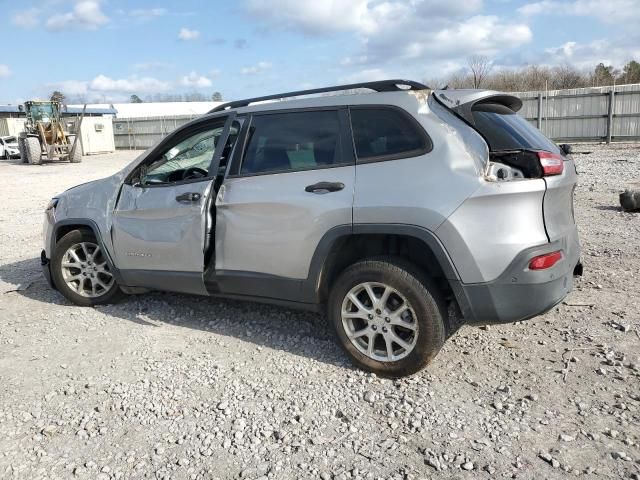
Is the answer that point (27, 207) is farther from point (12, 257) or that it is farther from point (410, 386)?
point (410, 386)

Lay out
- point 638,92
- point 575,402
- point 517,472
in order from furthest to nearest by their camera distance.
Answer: point 638,92 → point 575,402 → point 517,472

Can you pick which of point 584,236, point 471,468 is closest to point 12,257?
point 471,468

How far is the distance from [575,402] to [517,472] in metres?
0.81

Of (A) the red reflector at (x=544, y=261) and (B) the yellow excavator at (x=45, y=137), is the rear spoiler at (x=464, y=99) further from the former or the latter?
(B) the yellow excavator at (x=45, y=137)

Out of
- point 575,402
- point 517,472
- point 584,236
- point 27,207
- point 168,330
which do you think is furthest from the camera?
point 27,207

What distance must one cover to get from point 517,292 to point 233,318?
2507mm

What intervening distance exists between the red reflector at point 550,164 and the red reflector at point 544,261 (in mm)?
489

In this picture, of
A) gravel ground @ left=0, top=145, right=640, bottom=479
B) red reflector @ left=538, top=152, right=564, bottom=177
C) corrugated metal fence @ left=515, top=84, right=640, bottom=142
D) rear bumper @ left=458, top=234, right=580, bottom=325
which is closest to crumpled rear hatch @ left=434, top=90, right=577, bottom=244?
red reflector @ left=538, top=152, right=564, bottom=177

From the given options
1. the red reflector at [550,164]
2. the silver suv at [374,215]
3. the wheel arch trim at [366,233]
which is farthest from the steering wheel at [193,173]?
the red reflector at [550,164]

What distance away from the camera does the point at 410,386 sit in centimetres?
344

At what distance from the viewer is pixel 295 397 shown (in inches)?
133

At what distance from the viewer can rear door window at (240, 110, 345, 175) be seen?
3.70 m

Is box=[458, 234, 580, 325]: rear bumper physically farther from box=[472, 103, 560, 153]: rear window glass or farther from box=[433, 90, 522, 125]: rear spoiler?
box=[433, 90, 522, 125]: rear spoiler

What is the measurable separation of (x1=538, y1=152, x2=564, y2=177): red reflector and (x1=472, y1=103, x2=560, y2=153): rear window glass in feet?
0.62
